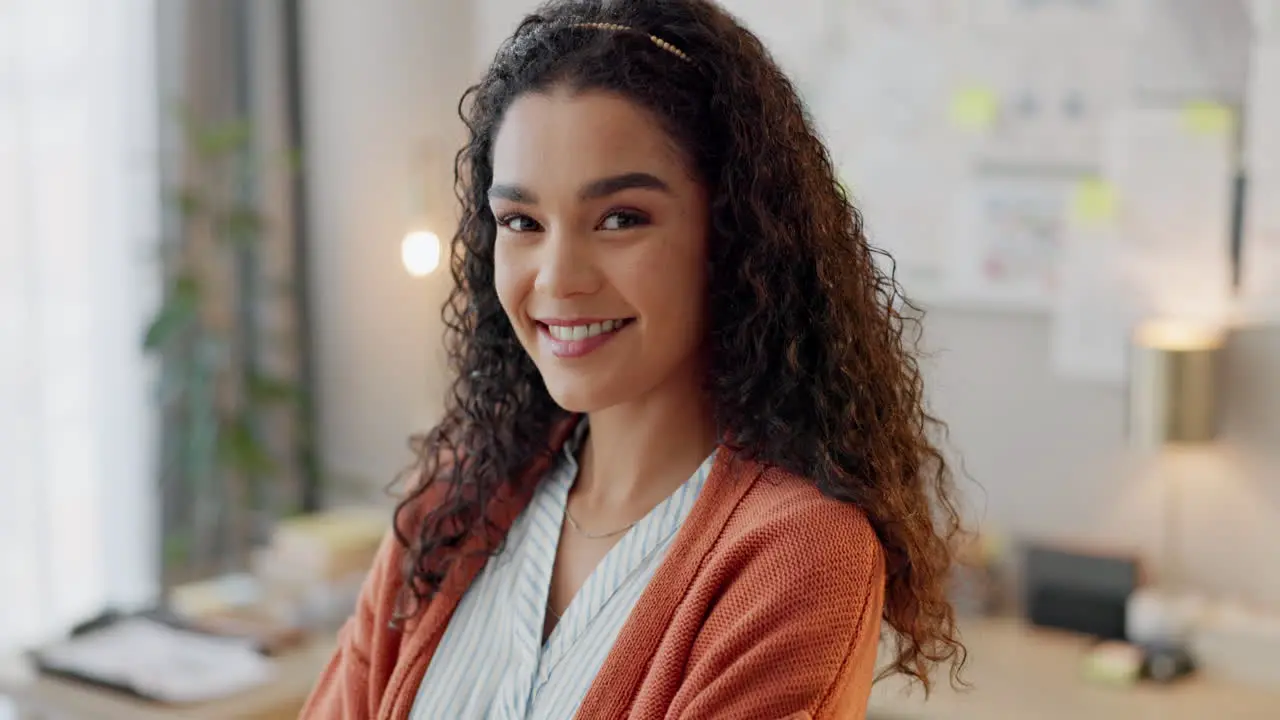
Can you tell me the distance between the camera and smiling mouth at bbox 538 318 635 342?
1.21 metres

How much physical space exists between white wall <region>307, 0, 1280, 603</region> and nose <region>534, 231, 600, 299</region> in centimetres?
148

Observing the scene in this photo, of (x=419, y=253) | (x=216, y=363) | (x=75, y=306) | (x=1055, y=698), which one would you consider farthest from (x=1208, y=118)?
(x=75, y=306)

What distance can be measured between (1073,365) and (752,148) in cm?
153

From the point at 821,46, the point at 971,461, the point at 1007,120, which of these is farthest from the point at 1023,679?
the point at 821,46

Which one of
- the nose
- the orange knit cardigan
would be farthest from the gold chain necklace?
the nose

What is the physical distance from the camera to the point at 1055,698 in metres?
2.22

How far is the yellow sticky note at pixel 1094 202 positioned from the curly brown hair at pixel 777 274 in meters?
1.32

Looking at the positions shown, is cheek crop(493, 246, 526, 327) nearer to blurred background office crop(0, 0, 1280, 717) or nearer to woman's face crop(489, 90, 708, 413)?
woman's face crop(489, 90, 708, 413)

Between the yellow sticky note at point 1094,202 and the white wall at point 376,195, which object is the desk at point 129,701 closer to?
the white wall at point 376,195

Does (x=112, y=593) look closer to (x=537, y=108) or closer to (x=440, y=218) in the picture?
(x=440, y=218)

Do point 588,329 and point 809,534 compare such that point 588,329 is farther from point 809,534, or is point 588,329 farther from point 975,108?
point 975,108

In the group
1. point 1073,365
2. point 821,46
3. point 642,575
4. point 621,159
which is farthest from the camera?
point 821,46

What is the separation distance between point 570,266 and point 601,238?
34 millimetres

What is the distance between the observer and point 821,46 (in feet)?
8.96
